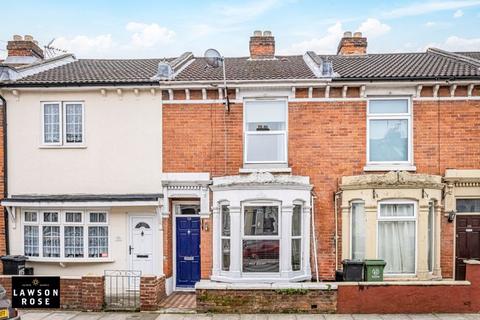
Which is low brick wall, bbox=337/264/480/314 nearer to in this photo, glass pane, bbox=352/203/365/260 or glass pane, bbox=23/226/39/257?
glass pane, bbox=352/203/365/260

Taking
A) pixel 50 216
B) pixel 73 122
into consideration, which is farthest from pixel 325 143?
pixel 50 216

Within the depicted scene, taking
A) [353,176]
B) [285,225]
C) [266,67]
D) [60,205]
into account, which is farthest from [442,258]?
[60,205]

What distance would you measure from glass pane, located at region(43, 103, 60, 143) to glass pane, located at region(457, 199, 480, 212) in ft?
37.6

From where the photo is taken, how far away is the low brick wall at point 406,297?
39.0 feet

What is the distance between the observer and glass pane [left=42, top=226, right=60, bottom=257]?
585 inches

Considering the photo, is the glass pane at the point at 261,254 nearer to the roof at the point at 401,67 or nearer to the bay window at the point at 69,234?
the bay window at the point at 69,234

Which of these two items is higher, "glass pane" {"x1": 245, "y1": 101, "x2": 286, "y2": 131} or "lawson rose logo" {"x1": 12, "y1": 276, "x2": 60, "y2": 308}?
"glass pane" {"x1": 245, "y1": 101, "x2": 286, "y2": 131}

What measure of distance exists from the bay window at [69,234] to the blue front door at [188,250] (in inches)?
82.7

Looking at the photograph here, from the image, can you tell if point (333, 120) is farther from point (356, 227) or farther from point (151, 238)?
point (151, 238)

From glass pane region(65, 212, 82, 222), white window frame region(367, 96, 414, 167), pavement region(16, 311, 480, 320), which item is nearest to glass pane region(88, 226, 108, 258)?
glass pane region(65, 212, 82, 222)

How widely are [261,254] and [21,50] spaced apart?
11.8 m

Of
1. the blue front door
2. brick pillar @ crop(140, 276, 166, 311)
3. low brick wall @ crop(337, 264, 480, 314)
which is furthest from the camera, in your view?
the blue front door

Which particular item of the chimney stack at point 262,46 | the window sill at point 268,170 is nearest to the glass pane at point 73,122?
the window sill at point 268,170

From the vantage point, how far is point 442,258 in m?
14.4
